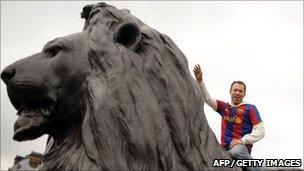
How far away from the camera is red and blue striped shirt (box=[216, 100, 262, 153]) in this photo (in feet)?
17.3

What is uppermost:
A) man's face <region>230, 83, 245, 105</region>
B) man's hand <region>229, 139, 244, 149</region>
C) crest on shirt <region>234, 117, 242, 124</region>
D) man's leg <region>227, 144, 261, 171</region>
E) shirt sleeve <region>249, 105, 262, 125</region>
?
man's face <region>230, 83, 245, 105</region>

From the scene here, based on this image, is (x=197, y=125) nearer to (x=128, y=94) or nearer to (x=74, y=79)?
(x=128, y=94)

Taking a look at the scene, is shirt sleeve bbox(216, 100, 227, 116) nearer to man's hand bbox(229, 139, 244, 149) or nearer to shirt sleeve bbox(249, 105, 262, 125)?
shirt sleeve bbox(249, 105, 262, 125)

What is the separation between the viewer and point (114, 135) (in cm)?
374

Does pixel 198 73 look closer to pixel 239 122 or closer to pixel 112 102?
pixel 239 122

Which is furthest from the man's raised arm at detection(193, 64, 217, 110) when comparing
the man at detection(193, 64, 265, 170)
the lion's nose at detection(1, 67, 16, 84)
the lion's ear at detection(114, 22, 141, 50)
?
the lion's nose at detection(1, 67, 16, 84)

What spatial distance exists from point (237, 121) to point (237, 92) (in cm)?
41

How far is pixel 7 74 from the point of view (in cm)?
407

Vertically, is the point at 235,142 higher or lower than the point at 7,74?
lower

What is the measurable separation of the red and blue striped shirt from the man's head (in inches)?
6.1

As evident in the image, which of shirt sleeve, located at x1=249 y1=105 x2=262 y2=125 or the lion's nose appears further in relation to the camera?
shirt sleeve, located at x1=249 y1=105 x2=262 y2=125

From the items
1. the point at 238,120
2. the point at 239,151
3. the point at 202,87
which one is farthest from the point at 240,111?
the point at 239,151

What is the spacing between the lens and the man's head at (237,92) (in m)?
5.57

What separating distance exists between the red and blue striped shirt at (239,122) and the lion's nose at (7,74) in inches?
96.5
